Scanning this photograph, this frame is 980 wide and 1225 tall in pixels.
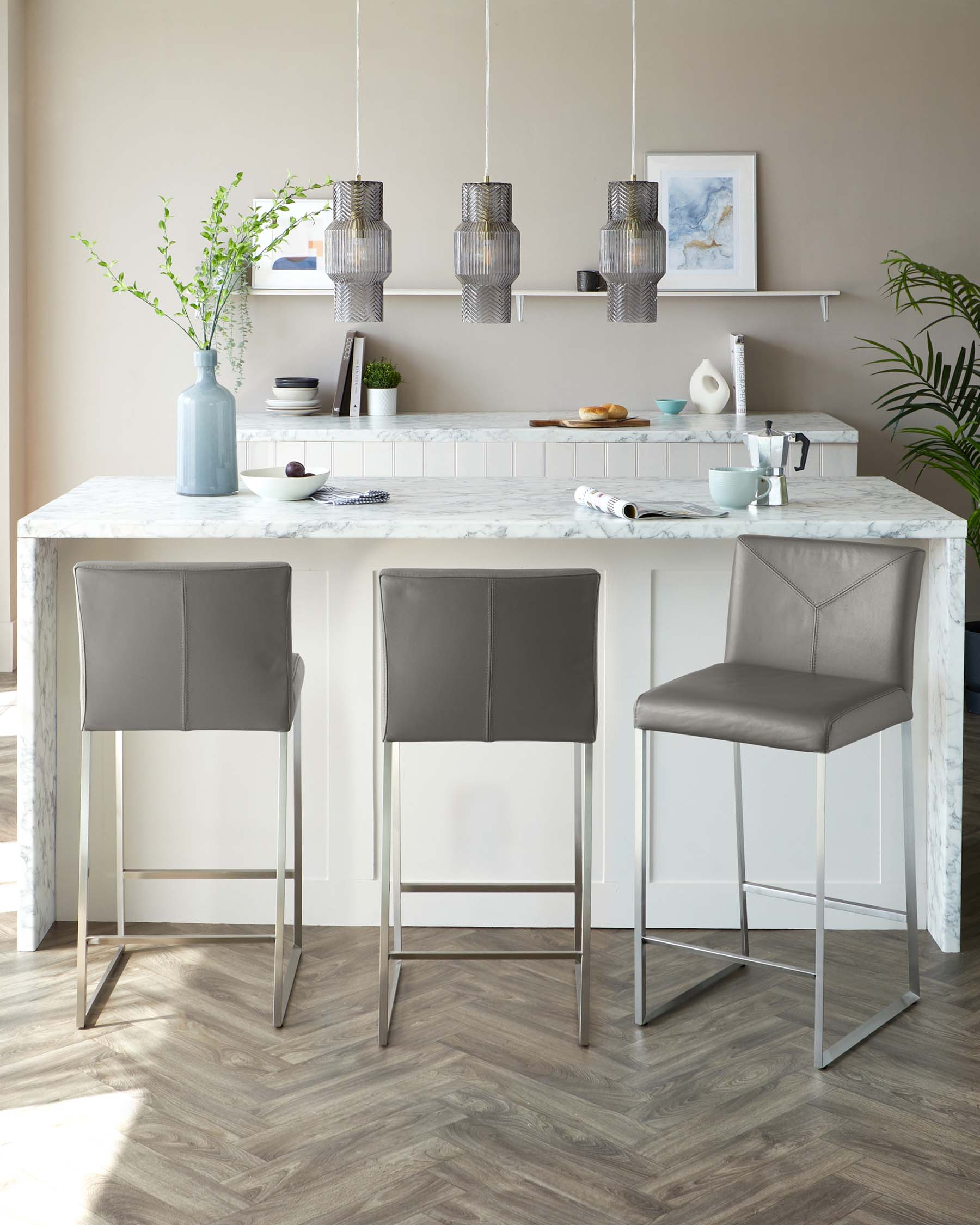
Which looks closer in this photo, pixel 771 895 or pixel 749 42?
pixel 771 895

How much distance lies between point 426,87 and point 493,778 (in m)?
Result: 3.46

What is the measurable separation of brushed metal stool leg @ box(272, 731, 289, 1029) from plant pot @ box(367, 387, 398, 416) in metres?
2.99

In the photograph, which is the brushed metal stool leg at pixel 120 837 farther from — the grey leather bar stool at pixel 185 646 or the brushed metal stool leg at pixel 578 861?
the brushed metal stool leg at pixel 578 861

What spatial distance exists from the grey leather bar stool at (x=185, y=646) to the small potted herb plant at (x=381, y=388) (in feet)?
9.83

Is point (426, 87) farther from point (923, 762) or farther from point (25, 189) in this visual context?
point (923, 762)

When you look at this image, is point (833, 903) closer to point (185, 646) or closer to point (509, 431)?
point (185, 646)

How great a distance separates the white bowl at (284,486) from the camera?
301cm

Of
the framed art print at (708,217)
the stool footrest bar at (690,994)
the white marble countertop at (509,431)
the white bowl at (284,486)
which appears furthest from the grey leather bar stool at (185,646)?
the framed art print at (708,217)

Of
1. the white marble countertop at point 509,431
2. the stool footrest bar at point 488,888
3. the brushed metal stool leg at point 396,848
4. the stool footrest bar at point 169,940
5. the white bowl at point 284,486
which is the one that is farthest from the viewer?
the white marble countertop at point 509,431

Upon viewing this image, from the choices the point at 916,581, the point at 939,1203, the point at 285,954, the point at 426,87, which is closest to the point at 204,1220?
the point at 285,954

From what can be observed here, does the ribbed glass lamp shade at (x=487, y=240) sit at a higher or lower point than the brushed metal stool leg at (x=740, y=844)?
higher

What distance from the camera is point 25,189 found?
5.48m

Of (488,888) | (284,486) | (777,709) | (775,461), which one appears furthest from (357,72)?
(777,709)

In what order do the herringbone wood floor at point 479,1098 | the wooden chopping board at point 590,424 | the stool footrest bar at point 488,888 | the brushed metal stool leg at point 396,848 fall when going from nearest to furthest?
the herringbone wood floor at point 479,1098 < the stool footrest bar at point 488,888 < the brushed metal stool leg at point 396,848 < the wooden chopping board at point 590,424
